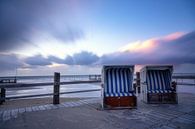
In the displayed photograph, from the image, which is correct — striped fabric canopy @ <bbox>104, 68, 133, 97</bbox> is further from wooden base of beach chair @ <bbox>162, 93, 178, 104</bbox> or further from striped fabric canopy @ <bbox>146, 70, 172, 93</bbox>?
wooden base of beach chair @ <bbox>162, 93, 178, 104</bbox>

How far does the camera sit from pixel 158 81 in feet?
24.1

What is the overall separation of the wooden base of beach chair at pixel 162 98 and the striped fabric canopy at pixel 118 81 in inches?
49.2

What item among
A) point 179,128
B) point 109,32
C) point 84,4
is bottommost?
point 179,128

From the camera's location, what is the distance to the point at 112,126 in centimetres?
399

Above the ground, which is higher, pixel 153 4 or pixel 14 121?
pixel 153 4

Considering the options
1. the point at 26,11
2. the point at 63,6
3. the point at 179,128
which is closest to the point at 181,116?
the point at 179,128

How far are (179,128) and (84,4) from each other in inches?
320

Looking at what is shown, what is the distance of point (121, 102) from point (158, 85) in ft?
7.38

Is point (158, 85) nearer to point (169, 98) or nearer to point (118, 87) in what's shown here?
point (169, 98)

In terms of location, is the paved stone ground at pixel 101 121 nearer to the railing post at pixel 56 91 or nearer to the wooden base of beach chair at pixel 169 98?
the wooden base of beach chair at pixel 169 98

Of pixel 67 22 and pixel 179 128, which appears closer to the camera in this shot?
pixel 179 128

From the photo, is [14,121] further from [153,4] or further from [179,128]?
[153,4]

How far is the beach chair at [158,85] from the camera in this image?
22.7ft

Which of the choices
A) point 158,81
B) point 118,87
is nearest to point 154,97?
point 158,81
